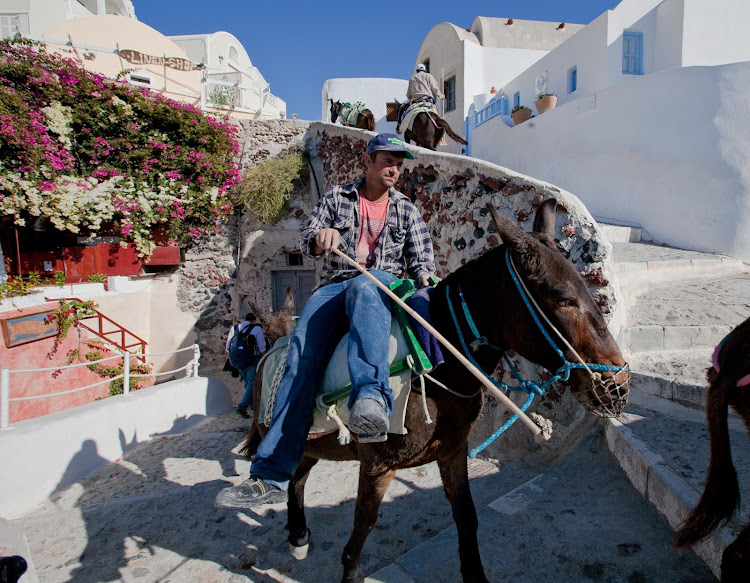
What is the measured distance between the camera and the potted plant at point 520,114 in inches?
455

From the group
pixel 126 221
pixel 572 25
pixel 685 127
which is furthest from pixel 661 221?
pixel 572 25

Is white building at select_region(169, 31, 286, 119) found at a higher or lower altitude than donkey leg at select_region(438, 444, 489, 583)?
higher


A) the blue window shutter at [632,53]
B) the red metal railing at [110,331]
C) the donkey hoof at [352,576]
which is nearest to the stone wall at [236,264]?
the red metal railing at [110,331]

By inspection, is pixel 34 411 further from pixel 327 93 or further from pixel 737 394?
pixel 327 93

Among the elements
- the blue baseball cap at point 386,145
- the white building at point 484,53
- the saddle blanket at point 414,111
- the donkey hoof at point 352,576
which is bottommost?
the donkey hoof at point 352,576

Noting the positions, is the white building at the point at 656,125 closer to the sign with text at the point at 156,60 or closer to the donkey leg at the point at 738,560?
the donkey leg at the point at 738,560

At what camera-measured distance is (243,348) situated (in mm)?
5672

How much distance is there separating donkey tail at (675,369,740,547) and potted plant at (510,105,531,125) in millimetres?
11167

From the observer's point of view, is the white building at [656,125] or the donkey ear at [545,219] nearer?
the donkey ear at [545,219]

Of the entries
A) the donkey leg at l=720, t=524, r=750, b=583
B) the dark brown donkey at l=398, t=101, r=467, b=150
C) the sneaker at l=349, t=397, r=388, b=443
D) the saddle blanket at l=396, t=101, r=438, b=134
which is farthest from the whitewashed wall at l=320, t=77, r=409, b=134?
the donkey leg at l=720, t=524, r=750, b=583

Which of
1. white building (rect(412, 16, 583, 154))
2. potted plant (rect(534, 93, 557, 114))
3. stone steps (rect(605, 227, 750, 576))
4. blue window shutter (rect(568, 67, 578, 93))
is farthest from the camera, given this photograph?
white building (rect(412, 16, 583, 154))

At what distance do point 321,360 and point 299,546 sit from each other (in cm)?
165

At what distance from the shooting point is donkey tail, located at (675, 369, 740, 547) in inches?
76.3

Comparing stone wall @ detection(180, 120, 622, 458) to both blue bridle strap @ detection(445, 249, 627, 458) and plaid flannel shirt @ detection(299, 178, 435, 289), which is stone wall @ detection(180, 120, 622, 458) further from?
blue bridle strap @ detection(445, 249, 627, 458)
